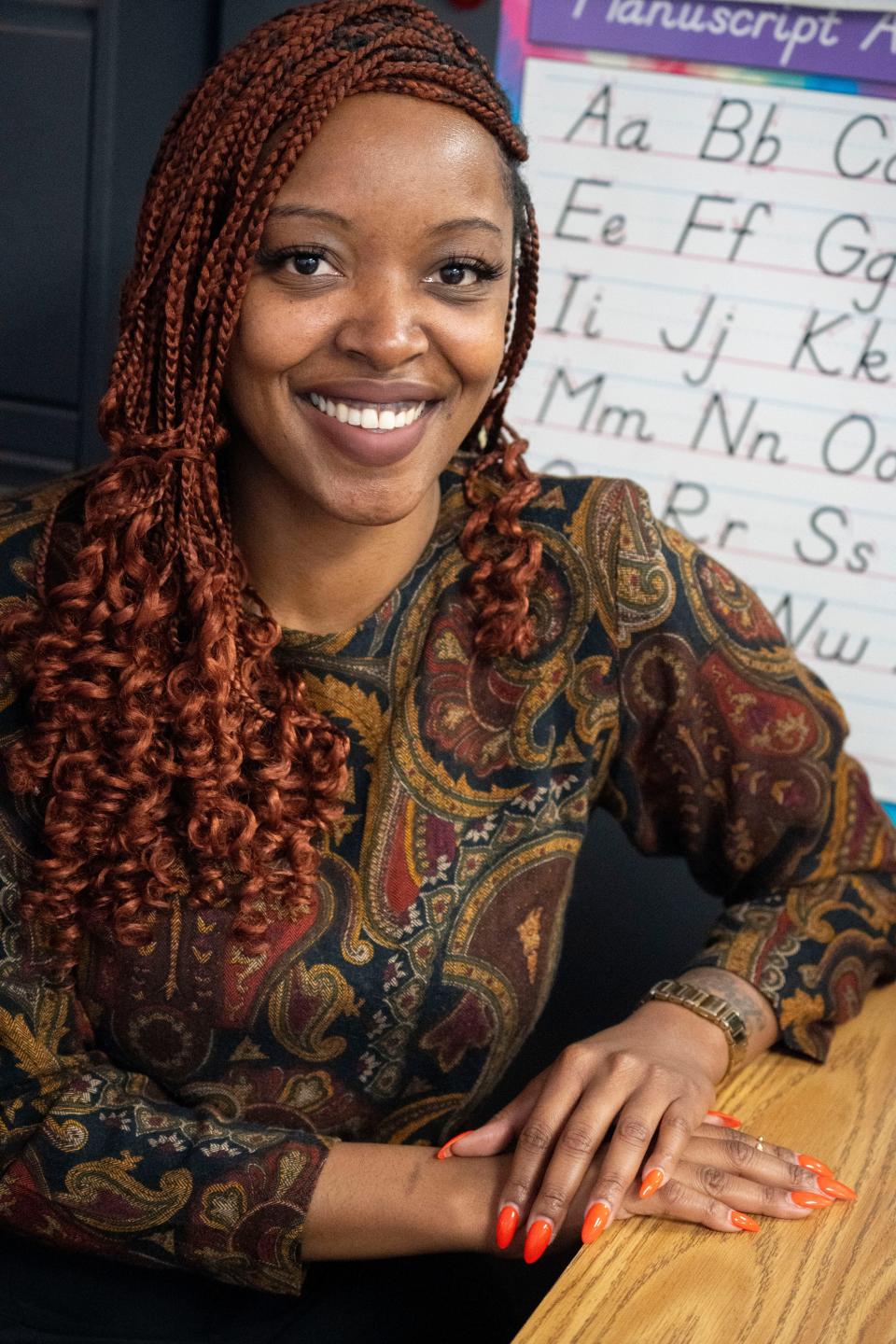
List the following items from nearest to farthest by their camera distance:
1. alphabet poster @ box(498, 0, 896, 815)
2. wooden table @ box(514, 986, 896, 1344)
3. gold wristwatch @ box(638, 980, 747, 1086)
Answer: wooden table @ box(514, 986, 896, 1344) < gold wristwatch @ box(638, 980, 747, 1086) < alphabet poster @ box(498, 0, 896, 815)

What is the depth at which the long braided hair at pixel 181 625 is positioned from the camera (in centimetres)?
114

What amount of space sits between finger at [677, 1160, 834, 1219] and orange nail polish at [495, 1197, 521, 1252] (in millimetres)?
125

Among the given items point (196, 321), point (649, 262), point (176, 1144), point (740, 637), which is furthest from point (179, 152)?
point (176, 1144)

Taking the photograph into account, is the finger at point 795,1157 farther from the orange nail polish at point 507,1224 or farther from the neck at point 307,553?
the neck at point 307,553

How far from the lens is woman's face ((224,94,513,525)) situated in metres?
1.11

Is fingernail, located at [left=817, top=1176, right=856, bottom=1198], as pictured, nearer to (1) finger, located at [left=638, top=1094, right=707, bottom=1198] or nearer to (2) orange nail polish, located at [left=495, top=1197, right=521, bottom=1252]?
(1) finger, located at [left=638, top=1094, right=707, bottom=1198]

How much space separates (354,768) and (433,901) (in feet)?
0.46

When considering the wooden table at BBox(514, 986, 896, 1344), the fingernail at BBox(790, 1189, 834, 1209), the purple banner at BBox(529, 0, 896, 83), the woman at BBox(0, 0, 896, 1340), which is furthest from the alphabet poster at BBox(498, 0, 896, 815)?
the fingernail at BBox(790, 1189, 834, 1209)

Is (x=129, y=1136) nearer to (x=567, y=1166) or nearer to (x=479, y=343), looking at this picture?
(x=567, y=1166)

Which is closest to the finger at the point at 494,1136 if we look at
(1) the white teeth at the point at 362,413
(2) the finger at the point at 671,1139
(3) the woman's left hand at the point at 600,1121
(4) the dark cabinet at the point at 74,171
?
(3) the woman's left hand at the point at 600,1121

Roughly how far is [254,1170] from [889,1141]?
0.50 metres

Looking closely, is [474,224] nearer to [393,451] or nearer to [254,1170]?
[393,451]

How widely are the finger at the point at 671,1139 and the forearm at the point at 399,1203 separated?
0.39 ft

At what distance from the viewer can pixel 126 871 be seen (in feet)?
3.94
